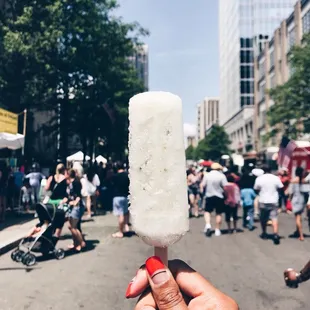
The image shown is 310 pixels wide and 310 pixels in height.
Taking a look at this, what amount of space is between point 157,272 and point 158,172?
462mm

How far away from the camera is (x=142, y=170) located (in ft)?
6.86

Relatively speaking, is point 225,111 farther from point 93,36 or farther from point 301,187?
point 301,187

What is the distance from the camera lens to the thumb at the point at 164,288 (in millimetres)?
2021

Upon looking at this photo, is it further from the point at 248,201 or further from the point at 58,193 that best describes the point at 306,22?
the point at 58,193

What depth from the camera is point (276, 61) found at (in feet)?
191

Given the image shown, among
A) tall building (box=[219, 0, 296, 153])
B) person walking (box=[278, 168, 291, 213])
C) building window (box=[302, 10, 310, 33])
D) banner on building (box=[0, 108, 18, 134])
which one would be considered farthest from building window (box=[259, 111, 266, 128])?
banner on building (box=[0, 108, 18, 134])

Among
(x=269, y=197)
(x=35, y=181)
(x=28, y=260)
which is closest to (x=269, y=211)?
(x=269, y=197)

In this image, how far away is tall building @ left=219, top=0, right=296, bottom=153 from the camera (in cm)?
8288

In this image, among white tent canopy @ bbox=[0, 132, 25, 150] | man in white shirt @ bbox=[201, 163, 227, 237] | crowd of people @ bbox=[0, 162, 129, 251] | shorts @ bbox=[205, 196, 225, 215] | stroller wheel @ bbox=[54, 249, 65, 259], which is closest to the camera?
stroller wheel @ bbox=[54, 249, 65, 259]

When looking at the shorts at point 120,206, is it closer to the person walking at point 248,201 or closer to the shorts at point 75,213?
the shorts at point 75,213

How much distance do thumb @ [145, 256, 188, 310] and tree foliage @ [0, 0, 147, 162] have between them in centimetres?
1754

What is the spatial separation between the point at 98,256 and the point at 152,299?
291 inches

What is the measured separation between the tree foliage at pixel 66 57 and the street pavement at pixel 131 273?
10.4 meters

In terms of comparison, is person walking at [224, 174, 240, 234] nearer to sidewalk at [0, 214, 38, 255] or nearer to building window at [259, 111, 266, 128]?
sidewalk at [0, 214, 38, 255]
